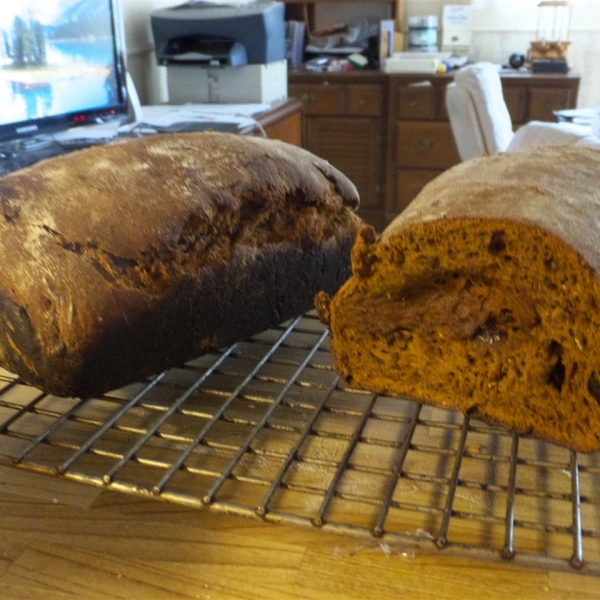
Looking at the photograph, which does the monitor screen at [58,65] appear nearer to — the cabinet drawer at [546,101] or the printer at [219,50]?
the printer at [219,50]

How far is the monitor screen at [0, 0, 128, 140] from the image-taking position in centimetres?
164

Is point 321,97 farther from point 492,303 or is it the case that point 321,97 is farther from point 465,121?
point 492,303

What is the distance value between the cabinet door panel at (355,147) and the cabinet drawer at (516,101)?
26.5 inches

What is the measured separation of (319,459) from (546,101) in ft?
10.2

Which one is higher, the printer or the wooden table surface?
the printer

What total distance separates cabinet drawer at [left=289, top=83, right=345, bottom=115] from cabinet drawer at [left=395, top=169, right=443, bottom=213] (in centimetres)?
49

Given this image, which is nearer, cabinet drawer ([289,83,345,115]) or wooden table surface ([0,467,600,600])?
wooden table surface ([0,467,600,600])

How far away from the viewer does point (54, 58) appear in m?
1.79

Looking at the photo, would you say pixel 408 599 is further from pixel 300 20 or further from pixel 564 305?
pixel 300 20

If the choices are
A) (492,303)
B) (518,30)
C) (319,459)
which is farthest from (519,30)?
(319,459)

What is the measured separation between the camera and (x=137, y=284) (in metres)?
0.79

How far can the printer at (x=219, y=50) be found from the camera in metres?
2.42

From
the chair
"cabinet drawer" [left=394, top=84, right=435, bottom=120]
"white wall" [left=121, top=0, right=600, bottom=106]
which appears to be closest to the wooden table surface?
the chair

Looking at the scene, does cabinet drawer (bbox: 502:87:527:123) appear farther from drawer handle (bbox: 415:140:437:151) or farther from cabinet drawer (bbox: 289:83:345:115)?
cabinet drawer (bbox: 289:83:345:115)
